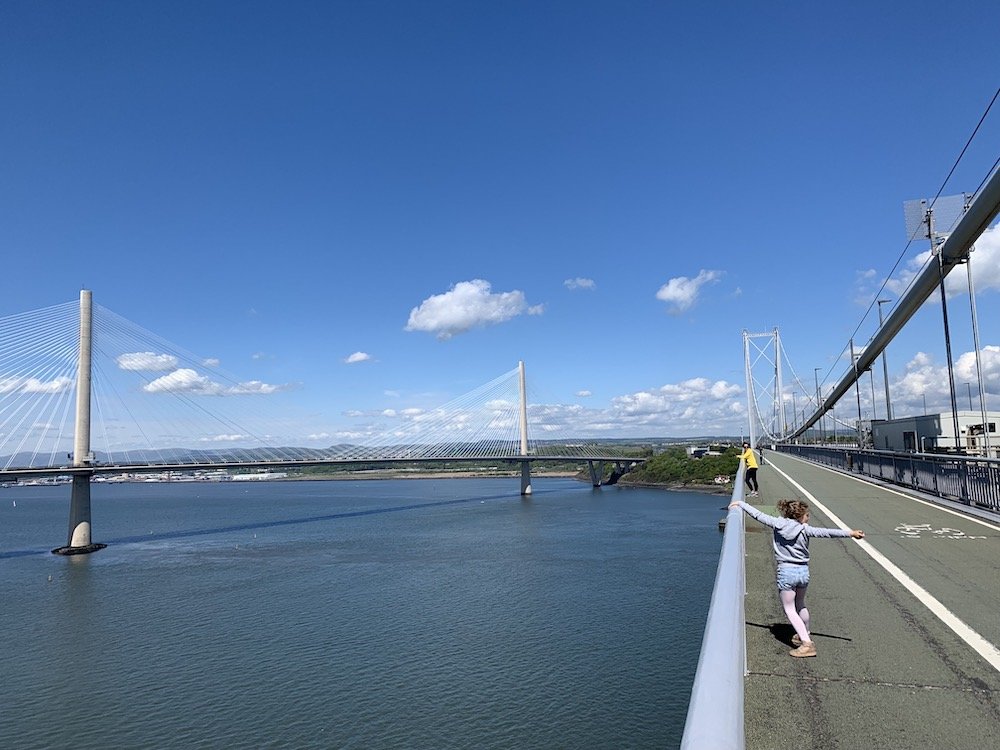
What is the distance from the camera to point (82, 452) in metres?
34.1

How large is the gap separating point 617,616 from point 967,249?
11.6 m

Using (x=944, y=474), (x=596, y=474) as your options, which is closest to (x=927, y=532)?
(x=944, y=474)

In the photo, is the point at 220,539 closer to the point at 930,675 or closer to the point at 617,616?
the point at 617,616

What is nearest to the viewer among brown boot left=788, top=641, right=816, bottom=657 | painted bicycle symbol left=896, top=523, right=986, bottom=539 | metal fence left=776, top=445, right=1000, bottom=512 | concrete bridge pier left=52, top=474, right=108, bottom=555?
brown boot left=788, top=641, right=816, bottom=657

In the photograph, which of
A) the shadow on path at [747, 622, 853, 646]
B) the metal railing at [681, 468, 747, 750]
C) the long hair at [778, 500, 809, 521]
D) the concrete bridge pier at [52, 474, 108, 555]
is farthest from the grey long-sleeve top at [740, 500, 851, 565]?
the concrete bridge pier at [52, 474, 108, 555]

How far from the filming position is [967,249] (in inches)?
566

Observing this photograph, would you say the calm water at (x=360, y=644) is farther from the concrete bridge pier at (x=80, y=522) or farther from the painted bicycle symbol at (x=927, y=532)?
the painted bicycle symbol at (x=927, y=532)

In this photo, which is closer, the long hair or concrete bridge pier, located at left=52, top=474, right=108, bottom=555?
the long hair

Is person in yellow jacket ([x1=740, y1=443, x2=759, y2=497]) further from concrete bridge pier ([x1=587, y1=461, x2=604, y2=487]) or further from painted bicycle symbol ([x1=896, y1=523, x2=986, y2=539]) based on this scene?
concrete bridge pier ([x1=587, y1=461, x2=604, y2=487])

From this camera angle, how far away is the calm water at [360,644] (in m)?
10.9

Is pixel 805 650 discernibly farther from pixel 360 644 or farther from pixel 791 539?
pixel 360 644

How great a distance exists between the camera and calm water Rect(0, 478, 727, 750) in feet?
35.8

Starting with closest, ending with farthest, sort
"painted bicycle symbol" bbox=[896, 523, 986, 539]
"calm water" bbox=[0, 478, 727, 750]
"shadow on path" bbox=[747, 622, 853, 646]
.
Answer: "shadow on path" bbox=[747, 622, 853, 646] < "painted bicycle symbol" bbox=[896, 523, 986, 539] < "calm water" bbox=[0, 478, 727, 750]

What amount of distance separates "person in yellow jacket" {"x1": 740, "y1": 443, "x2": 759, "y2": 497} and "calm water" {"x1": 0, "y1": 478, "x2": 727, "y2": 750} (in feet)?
11.8
